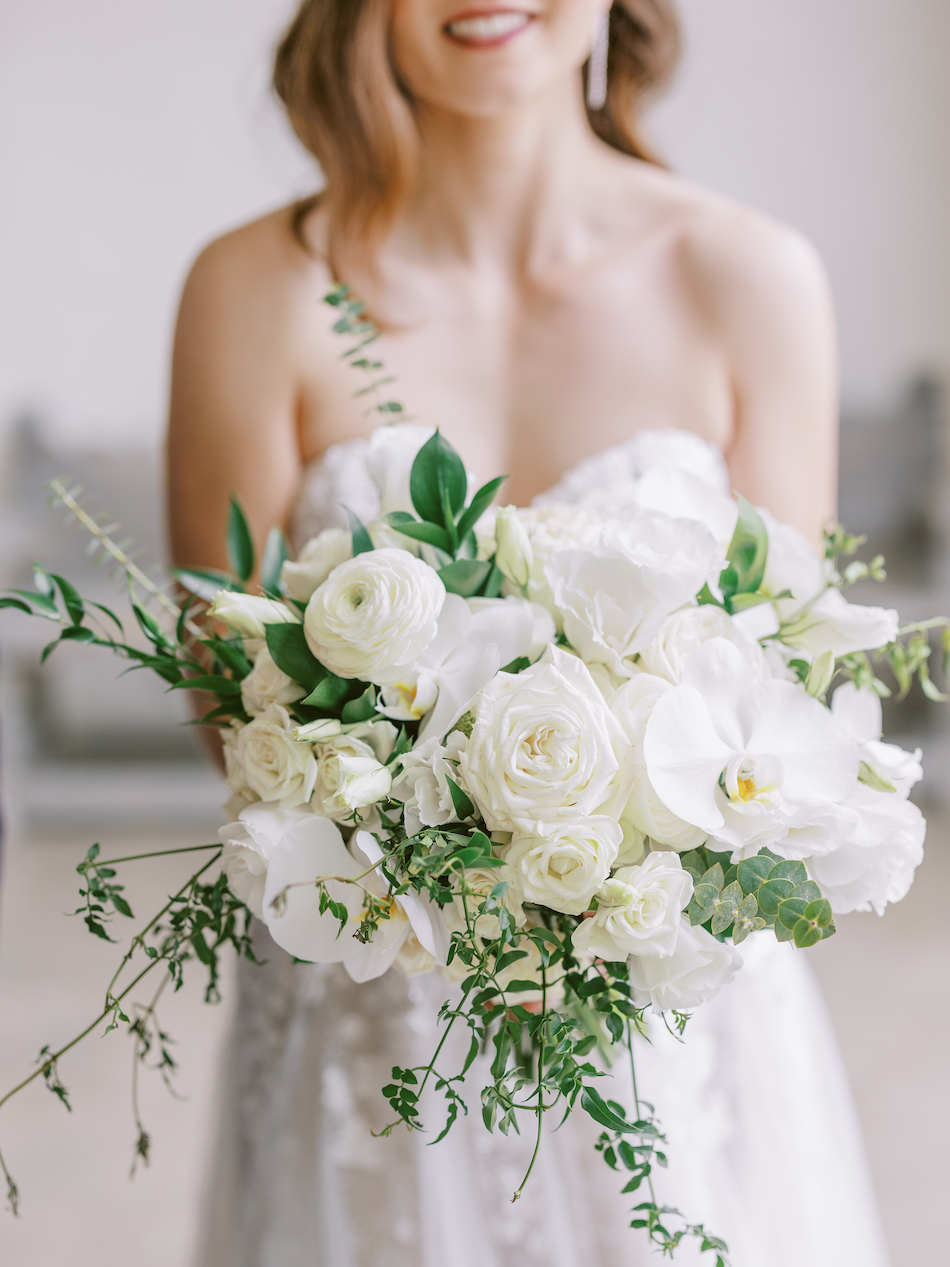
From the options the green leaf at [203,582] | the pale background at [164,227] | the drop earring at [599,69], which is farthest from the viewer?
the pale background at [164,227]

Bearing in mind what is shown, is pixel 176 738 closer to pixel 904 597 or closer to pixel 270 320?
pixel 904 597

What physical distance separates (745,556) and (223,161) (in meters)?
3.38

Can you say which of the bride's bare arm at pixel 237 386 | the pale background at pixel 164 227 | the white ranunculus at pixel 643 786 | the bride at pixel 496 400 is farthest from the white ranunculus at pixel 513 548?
the pale background at pixel 164 227

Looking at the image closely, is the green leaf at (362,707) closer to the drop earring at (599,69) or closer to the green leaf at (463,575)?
the green leaf at (463,575)

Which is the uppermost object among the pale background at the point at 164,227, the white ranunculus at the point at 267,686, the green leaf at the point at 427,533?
the pale background at the point at 164,227

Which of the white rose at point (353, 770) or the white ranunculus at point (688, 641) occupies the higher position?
the white ranunculus at point (688, 641)

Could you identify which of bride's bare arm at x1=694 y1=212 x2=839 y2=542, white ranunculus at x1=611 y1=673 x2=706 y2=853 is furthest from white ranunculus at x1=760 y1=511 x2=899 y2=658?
bride's bare arm at x1=694 y1=212 x2=839 y2=542

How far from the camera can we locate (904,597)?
3676 mm

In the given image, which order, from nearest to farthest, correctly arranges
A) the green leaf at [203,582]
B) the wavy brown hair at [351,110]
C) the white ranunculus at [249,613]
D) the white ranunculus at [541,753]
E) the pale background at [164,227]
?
the white ranunculus at [541,753], the white ranunculus at [249,613], the green leaf at [203,582], the wavy brown hair at [351,110], the pale background at [164,227]

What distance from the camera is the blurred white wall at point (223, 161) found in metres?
3.49

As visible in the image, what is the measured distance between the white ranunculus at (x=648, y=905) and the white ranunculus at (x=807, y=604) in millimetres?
201

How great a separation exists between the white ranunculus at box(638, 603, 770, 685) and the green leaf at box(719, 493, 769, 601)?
36 millimetres

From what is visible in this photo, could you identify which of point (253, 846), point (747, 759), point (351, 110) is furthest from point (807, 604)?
point (351, 110)

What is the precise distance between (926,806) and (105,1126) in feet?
8.32
